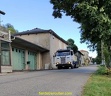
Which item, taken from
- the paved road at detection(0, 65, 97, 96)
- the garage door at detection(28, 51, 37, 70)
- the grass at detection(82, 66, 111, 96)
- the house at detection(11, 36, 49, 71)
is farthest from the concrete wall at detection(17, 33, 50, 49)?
the grass at detection(82, 66, 111, 96)

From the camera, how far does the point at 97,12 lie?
21.1 m

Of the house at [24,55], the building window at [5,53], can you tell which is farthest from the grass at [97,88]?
the house at [24,55]

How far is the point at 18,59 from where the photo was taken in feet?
117

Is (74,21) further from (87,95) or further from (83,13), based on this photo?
(87,95)

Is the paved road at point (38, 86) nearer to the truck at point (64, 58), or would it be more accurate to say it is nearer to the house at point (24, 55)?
the house at point (24, 55)

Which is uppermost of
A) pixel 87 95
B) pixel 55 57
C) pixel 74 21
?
pixel 74 21

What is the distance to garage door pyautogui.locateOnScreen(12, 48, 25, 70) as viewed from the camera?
3386 cm

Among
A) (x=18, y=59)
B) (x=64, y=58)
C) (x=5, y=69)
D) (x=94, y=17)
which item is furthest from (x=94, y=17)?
(x=64, y=58)

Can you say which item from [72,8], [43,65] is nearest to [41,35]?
[43,65]

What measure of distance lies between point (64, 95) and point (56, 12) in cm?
1889

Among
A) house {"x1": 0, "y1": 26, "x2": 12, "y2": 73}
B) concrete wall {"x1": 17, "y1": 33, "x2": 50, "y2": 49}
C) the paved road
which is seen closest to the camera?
the paved road

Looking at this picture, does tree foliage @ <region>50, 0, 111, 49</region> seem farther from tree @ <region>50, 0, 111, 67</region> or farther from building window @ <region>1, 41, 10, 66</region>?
building window @ <region>1, 41, 10, 66</region>

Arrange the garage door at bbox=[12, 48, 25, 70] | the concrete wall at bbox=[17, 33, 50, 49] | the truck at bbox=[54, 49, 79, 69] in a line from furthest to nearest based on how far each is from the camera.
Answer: the concrete wall at bbox=[17, 33, 50, 49]
the truck at bbox=[54, 49, 79, 69]
the garage door at bbox=[12, 48, 25, 70]

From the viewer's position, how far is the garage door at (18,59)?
3386cm
